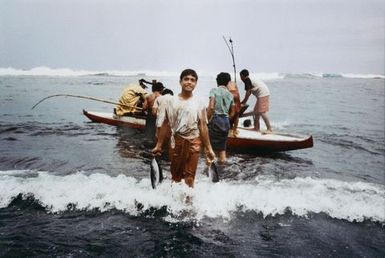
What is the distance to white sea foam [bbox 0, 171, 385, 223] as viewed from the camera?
5.55 meters

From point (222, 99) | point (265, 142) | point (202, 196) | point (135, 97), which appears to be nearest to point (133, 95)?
point (135, 97)

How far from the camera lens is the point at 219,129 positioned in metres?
8.15

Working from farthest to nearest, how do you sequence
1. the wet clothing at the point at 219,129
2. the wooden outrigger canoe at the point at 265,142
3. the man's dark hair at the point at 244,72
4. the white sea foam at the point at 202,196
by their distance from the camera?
the wooden outrigger canoe at the point at 265,142, the man's dark hair at the point at 244,72, the wet clothing at the point at 219,129, the white sea foam at the point at 202,196

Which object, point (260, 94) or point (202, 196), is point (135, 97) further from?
point (202, 196)

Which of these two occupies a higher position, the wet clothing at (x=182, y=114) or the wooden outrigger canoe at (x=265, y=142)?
the wet clothing at (x=182, y=114)

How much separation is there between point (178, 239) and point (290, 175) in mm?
4776

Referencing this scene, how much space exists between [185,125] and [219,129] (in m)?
3.47

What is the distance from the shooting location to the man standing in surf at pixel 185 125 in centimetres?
471

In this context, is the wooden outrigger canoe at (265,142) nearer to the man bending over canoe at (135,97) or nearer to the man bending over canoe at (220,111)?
the man bending over canoe at (220,111)

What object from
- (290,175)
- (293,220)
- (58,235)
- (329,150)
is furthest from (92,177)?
(329,150)

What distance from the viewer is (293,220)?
543 centimetres

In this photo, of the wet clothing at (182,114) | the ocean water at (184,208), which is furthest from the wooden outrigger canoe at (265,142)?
the wet clothing at (182,114)

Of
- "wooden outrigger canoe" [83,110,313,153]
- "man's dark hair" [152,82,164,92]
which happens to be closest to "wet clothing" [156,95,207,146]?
"man's dark hair" [152,82,164,92]

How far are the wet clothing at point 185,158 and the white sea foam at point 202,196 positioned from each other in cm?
17
